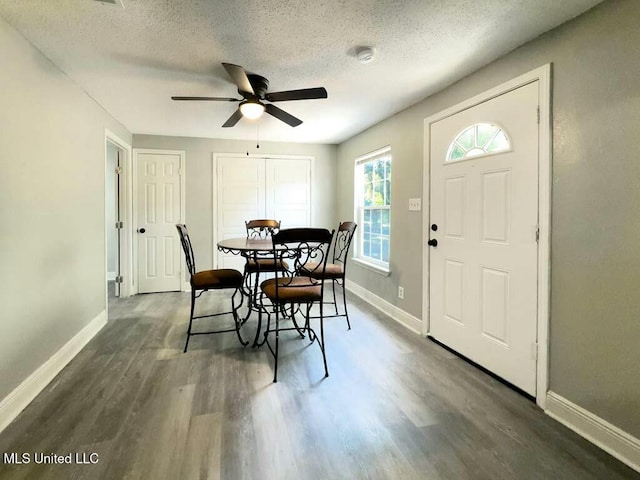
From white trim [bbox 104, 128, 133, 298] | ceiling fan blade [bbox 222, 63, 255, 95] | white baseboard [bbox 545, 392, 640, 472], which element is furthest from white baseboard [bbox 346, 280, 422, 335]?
white trim [bbox 104, 128, 133, 298]

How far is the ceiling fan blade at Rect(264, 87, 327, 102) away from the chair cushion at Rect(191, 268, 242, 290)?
4.81ft

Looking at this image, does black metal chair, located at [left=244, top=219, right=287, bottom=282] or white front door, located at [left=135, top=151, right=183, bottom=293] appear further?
white front door, located at [left=135, top=151, right=183, bottom=293]

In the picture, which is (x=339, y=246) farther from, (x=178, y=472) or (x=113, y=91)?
(x=178, y=472)

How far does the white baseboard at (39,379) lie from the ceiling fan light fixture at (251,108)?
220 centimetres

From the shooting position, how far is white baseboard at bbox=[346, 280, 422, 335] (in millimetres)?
3172

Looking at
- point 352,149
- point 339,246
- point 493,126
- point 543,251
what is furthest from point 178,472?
point 352,149

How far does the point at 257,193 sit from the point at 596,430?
173 inches

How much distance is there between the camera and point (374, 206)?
13.9ft

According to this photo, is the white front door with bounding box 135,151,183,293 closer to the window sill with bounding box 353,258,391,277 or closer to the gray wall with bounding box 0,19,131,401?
the gray wall with bounding box 0,19,131,401

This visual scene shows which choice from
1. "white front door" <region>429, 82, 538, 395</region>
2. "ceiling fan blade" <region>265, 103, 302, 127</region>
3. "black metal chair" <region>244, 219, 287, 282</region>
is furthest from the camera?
Result: "black metal chair" <region>244, 219, 287, 282</region>

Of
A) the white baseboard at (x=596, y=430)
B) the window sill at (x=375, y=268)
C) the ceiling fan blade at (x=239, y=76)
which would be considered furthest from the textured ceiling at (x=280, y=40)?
the white baseboard at (x=596, y=430)

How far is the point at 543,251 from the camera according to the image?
191cm

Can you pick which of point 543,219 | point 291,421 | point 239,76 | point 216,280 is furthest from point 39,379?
point 543,219

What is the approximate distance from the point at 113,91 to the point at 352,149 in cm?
286
